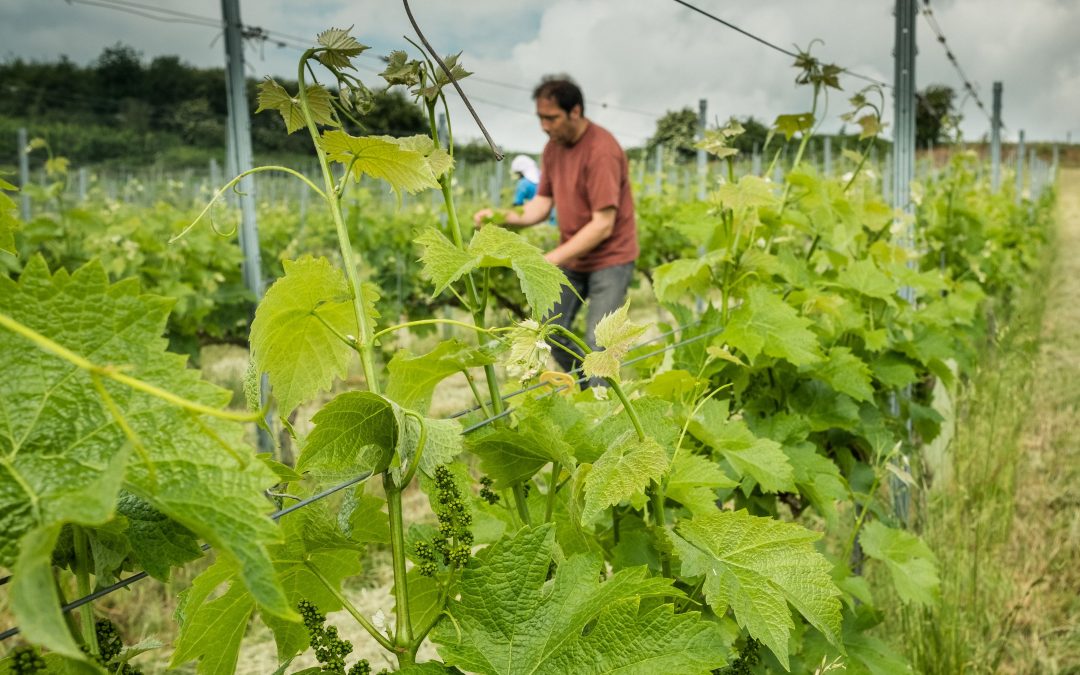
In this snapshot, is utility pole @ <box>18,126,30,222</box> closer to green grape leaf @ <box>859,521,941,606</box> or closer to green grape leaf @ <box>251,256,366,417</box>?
green grape leaf @ <box>859,521,941,606</box>


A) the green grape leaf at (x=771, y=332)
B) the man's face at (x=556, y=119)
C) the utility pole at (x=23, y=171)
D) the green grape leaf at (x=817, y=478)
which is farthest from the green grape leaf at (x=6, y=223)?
the utility pole at (x=23, y=171)

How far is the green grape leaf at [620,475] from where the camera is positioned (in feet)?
3.05

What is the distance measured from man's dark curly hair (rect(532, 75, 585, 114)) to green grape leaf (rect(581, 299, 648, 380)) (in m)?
3.94

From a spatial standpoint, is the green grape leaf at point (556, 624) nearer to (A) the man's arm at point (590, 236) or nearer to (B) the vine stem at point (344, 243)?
(B) the vine stem at point (344, 243)

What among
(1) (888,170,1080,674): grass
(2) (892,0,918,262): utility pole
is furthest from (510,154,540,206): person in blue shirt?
(2) (892,0,918,262): utility pole

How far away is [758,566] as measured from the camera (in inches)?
42.2

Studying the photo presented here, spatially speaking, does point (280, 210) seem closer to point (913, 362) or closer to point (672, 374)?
point (913, 362)

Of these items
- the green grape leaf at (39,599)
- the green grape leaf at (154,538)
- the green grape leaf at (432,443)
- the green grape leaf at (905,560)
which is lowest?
the green grape leaf at (905,560)

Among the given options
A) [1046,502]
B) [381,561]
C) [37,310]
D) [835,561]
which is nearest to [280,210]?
[381,561]

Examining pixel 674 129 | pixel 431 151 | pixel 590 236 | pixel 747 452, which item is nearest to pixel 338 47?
pixel 431 151

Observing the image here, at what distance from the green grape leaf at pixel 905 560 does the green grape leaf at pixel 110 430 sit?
162 cm

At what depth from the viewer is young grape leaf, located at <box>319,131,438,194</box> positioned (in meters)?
0.89

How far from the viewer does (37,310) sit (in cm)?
63

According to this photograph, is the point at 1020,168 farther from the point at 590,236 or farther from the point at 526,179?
the point at 590,236
